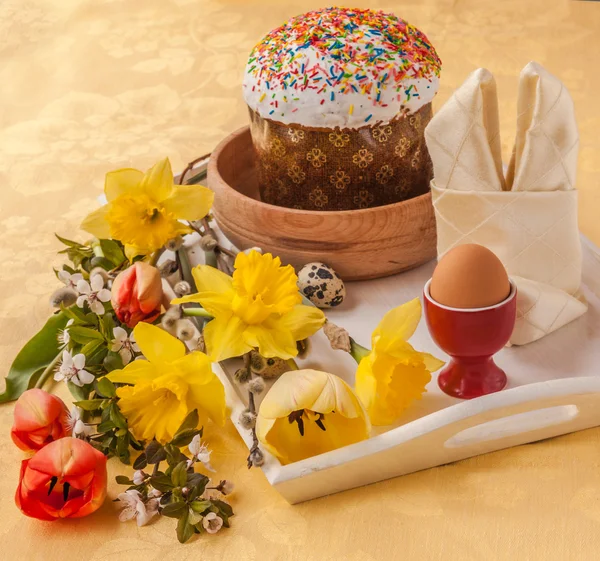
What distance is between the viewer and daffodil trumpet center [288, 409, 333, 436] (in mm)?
685

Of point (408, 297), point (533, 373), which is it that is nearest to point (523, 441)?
point (533, 373)

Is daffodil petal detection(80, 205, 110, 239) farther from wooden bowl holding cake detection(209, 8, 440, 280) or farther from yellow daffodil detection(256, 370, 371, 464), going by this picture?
yellow daffodil detection(256, 370, 371, 464)

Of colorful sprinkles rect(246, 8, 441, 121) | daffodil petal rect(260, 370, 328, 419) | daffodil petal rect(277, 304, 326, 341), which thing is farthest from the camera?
colorful sprinkles rect(246, 8, 441, 121)

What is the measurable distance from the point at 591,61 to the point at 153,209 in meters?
0.99

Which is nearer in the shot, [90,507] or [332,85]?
[90,507]

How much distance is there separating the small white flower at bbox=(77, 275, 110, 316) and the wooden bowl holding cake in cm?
17

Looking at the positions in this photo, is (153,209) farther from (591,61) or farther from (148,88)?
(591,61)

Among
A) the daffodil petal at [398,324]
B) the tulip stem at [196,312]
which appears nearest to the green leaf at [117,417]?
the tulip stem at [196,312]

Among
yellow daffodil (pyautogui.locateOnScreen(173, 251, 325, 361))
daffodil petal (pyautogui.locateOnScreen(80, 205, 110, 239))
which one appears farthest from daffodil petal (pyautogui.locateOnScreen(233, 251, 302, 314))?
daffodil petal (pyautogui.locateOnScreen(80, 205, 110, 239))

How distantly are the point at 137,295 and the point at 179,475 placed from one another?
0.66 feet

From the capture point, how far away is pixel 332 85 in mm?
854

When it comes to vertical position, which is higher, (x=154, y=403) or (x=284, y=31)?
(x=284, y=31)

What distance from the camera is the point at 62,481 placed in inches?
26.0

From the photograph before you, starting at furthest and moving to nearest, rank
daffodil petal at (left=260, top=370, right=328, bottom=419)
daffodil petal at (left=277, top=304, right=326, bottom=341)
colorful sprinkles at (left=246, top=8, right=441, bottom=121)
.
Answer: colorful sprinkles at (left=246, top=8, right=441, bottom=121), daffodil petal at (left=277, top=304, right=326, bottom=341), daffodil petal at (left=260, top=370, right=328, bottom=419)
